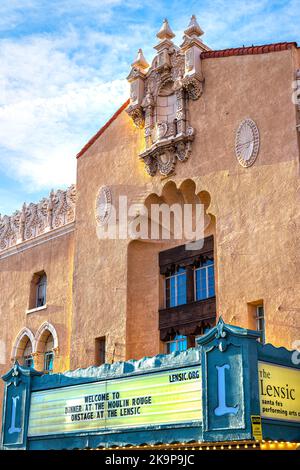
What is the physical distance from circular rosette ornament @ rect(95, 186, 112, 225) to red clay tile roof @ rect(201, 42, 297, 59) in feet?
19.0

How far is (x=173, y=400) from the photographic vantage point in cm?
1812

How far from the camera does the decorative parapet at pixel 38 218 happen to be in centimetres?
2767

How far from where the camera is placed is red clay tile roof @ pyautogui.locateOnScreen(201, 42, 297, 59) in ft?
67.1

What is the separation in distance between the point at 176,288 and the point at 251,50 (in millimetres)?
7830

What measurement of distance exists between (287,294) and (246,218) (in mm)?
2746

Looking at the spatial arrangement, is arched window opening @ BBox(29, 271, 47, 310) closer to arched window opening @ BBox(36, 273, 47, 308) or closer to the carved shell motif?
arched window opening @ BBox(36, 273, 47, 308)

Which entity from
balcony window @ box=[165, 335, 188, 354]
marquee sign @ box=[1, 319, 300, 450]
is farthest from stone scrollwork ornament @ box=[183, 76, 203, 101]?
marquee sign @ box=[1, 319, 300, 450]

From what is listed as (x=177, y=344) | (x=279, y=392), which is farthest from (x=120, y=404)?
(x=279, y=392)

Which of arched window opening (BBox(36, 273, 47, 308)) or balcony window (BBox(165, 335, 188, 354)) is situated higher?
arched window opening (BBox(36, 273, 47, 308))

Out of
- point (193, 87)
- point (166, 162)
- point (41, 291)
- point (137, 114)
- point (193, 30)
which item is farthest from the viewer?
point (41, 291)

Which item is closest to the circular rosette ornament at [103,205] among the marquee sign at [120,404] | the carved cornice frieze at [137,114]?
the carved cornice frieze at [137,114]

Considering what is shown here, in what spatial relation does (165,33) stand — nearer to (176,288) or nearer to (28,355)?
(176,288)

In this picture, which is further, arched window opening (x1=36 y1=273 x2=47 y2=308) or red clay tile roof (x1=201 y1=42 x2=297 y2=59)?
arched window opening (x1=36 y1=273 x2=47 y2=308)

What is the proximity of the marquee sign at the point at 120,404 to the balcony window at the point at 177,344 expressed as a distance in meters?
3.28
